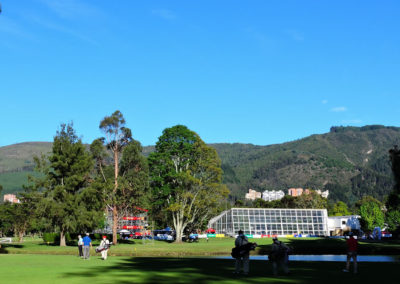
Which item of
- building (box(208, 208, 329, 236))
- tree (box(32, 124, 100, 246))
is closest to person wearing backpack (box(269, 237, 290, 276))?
tree (box(32, 124, 100, 246))

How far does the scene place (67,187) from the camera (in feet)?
195

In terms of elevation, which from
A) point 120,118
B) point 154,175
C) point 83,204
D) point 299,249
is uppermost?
point 120,118

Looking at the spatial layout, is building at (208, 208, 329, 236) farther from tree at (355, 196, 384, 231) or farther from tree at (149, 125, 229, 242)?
tree at (149, 125, 229, 242)

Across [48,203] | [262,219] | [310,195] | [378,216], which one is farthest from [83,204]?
[310,195]

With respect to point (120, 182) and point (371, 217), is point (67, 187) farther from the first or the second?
point (371, 217)

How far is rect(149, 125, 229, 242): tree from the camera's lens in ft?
244

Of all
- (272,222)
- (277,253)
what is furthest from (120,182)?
(272,222)

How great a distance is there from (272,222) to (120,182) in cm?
5763

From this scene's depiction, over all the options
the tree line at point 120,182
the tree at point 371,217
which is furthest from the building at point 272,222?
the tree line at point 120,182

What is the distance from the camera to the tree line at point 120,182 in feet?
194

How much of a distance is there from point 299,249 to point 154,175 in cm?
3076

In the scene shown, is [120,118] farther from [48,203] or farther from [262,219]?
[262,219]

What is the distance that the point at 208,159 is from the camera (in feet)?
250

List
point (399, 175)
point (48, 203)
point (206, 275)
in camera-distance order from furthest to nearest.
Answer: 1. point (48, 203)
2. point (399, 175)
3. point (206, 275)
